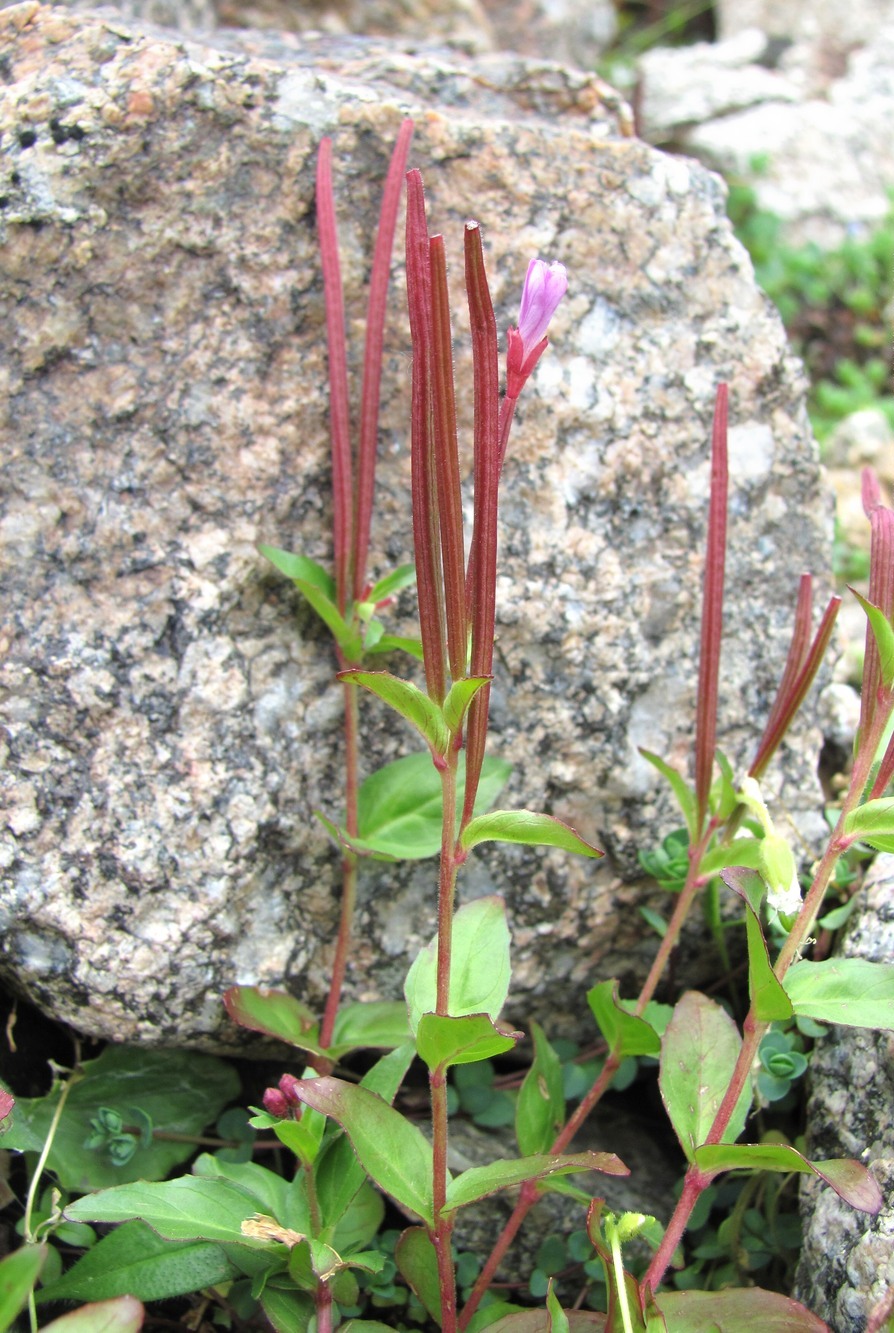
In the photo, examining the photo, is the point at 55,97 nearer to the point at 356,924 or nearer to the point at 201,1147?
the point at 356,924

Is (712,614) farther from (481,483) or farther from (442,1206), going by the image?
(442,1206)

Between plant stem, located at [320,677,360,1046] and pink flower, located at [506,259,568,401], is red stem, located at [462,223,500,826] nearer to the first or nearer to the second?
pink flower, located at [506,259,568,401]

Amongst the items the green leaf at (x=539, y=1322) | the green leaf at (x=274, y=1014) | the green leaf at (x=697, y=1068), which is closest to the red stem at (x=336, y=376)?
the green leaf at (x=274, y=1014)

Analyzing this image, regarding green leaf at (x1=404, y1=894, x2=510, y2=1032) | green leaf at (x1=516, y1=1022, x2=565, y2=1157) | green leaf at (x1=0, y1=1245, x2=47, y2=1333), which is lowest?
green leaf at (x1=516, y1=1022, x2=565, y2=1157)

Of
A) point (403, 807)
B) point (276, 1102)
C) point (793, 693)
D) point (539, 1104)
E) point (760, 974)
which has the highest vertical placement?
point (793, 693)

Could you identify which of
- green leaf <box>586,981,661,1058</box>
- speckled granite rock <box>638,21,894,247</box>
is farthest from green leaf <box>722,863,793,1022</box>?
speckled granite rock <box>638,21,894,247</box>

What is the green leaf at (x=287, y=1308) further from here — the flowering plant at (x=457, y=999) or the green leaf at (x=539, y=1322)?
the green leaf at (x=539, y=1322)

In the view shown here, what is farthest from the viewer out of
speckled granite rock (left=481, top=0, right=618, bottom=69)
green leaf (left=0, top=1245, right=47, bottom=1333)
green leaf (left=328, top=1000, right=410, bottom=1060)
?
speckled granite rock (left=481, top=0, right=618, bottom=69)

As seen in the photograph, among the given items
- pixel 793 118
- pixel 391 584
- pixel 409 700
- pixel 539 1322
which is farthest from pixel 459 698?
pixel 793 118
